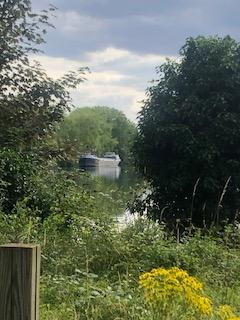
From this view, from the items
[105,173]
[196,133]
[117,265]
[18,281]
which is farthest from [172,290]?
[105,173]

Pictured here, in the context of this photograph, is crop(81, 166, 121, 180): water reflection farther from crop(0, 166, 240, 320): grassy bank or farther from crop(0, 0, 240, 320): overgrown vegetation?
crop(0, 166, 240, 320): grassy bank

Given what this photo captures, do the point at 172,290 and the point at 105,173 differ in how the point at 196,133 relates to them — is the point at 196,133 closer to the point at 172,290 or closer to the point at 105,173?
the point at 172,290

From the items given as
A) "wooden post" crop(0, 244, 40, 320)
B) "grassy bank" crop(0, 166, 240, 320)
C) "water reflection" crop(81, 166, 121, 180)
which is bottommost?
"water reflection" crop(81, 166, 121, 180)

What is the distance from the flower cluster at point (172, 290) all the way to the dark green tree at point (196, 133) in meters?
6.03

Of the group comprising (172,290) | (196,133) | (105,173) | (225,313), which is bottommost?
(105,173)

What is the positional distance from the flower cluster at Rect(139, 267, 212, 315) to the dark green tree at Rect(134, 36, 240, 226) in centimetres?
603

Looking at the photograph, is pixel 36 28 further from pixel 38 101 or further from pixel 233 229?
pixel 233 229

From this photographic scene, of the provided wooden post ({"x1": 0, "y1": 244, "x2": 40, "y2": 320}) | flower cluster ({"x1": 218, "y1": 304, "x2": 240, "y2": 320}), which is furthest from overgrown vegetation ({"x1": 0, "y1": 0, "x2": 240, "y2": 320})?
wooden post ({"x1": 0, "y1": 244, "x2": 40, "y2": 320})

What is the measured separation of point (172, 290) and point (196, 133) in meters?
6.68

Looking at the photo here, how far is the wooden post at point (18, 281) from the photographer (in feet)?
5.04

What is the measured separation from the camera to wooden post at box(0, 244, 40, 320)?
1535 mm

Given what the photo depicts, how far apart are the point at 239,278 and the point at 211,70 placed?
207 inches

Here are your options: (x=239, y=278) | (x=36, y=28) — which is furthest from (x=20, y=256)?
(x=36, y=28)

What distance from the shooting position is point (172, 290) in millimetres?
3102
